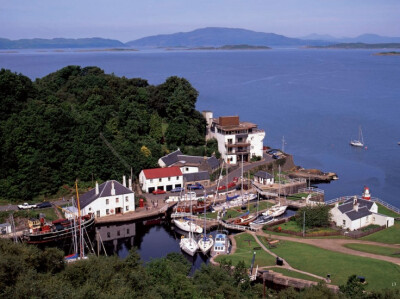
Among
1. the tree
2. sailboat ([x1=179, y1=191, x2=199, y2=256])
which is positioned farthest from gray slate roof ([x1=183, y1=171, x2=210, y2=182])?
the tree

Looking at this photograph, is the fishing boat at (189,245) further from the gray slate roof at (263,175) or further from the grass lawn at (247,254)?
the gray slate roof at (263,175)

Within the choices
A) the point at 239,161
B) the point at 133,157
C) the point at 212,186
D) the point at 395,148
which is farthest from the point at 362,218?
the point at 395,148

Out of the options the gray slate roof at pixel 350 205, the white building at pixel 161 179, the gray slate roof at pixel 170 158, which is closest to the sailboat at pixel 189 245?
the white building at pixel 161 179

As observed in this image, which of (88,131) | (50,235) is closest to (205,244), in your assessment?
(50,235)

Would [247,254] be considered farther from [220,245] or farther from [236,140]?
[236,140]

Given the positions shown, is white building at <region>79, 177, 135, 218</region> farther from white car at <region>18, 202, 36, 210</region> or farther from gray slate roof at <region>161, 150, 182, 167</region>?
gray slate roof at <region>161, 150, 182, 167</region>

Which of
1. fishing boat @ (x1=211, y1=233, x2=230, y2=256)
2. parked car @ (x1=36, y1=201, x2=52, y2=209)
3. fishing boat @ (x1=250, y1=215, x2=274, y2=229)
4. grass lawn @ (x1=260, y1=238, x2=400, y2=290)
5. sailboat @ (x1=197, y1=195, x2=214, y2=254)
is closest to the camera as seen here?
grass lawn @ (x1=260, y1=238, x2=400, y2=290)

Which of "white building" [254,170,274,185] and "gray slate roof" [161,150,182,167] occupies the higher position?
"gray slate roof" [161,150,182,167]

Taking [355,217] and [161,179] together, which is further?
[161,179]
